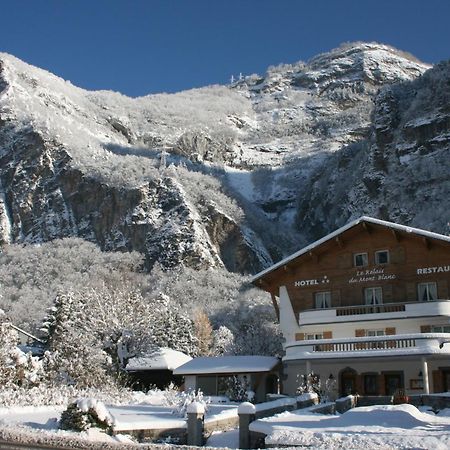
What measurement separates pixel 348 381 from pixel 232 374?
663cm

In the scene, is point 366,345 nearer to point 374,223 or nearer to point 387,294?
point 387,294

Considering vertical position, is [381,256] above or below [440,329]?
above

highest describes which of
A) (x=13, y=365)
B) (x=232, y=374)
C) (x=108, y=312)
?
(x=108, y=312)

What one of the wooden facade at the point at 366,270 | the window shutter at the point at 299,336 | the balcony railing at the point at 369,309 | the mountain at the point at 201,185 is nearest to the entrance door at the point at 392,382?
the balcony railing at the point at 369,309

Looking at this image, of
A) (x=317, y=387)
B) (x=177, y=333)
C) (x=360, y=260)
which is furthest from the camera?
(x=177, y=333)

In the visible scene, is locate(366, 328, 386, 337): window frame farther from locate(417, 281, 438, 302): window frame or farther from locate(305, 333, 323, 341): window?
locate(305, 333, 323, 341): window

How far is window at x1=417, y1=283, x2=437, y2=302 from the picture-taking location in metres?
35.2

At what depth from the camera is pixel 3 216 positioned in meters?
138

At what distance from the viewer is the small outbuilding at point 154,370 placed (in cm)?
4491

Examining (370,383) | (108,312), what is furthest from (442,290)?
(108,312)

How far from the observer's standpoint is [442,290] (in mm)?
34844

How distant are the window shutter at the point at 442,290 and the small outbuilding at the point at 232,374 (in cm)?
961

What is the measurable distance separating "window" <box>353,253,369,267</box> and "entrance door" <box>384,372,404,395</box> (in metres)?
6.66

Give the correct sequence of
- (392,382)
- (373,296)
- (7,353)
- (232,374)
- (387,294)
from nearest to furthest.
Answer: (7,353)
(392,382)
(387,294)
(373,296)
(232,374)
